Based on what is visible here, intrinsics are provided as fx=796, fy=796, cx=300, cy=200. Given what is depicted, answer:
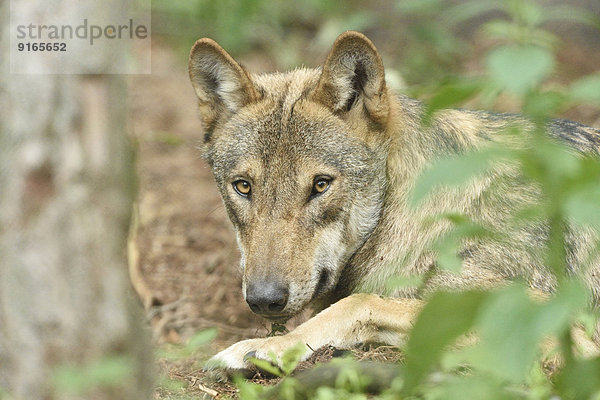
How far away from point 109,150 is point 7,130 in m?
0.41

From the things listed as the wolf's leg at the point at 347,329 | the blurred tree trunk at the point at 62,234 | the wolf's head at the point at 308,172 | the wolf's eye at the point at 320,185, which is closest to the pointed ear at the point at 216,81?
the wolf's head at the point at 308,172

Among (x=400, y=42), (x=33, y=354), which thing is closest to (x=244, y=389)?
(x=33, y=354)

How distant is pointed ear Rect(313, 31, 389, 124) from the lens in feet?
15.7

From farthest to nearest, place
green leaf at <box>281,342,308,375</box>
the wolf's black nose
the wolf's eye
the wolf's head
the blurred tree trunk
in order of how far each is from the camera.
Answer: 1. the wolf's eye
2. the wolf's head
3. the wolf's black nose
4. green leaf at <box>281,342,308,375</box>
5. the blurred tree trunk

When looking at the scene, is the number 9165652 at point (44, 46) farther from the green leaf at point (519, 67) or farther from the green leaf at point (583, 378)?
the green leaf at point (583, 378)

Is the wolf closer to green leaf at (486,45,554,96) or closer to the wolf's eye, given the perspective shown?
the wolf's eye

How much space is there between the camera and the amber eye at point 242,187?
5.07 metres

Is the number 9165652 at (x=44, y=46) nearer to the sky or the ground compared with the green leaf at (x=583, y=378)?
nearer to the sky

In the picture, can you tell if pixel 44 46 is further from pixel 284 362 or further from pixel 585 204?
pixel 585 204

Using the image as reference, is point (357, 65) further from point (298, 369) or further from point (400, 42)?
point (400, 42)

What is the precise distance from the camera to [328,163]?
490 centimetres

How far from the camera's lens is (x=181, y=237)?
8.48 meters
